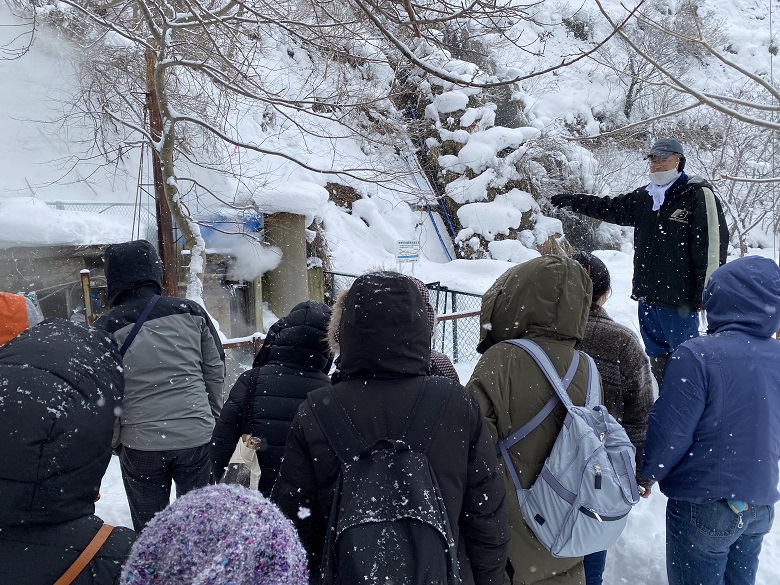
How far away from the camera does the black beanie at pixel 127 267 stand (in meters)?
2.44

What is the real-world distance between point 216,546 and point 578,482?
119 centimetres

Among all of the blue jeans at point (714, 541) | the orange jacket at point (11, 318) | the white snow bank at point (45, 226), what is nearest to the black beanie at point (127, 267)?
the orange jacket at point (11, 318)

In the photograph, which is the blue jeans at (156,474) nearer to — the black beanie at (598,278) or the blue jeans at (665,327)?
the black beanie at (598,278)

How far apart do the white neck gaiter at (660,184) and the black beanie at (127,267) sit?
3226 millimetres

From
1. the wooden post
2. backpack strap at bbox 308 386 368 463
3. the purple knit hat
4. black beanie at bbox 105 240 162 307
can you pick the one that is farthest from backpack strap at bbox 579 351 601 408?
the wooden post

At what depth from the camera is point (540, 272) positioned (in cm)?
181

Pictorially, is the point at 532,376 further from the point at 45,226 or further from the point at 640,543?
the point at 45,226

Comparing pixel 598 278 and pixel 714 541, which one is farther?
pixel 598 278

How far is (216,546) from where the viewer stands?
0.92 m

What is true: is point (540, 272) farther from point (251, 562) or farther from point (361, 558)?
point (251, 562)

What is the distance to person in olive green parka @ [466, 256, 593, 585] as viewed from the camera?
1738 mm

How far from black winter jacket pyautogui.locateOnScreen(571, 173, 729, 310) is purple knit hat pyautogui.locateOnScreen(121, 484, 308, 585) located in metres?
3.20

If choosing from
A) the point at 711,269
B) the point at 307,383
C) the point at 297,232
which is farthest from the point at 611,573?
the point at 297,232

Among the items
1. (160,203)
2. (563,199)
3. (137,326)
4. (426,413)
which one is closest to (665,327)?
(563,199)
